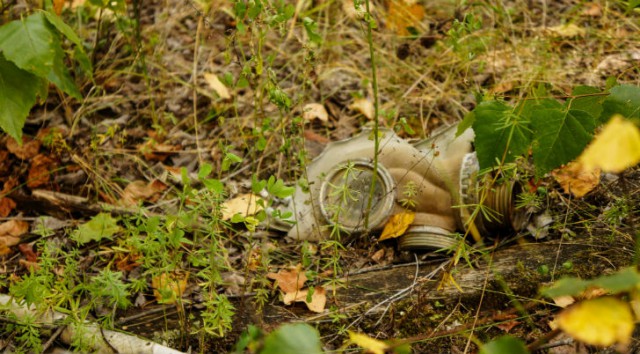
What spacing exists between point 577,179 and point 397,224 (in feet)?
2.21

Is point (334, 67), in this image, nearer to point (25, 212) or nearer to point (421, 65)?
point (421, 65)

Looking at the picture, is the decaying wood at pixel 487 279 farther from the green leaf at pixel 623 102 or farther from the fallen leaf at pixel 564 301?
the green leaf at pixel 623 102

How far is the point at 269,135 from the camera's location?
8.74 feet

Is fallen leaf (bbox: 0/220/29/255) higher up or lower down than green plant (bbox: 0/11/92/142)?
lower down

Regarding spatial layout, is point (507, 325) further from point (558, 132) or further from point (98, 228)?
point (98, 228)

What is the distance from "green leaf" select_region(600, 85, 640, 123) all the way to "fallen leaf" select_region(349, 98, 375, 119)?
4.33ft

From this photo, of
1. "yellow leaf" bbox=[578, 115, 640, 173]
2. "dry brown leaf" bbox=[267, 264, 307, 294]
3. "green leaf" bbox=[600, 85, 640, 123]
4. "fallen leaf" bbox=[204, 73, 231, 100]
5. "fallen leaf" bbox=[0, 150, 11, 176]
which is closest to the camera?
"yellow leaf" bbox=[578, 115, 640, 173]

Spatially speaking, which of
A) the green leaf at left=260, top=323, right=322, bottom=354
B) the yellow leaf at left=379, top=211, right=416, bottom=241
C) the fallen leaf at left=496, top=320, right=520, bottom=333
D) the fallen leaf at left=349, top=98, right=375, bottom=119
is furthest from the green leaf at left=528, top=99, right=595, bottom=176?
the fallen leaf at left=349, top=98, right=375, bottom=119

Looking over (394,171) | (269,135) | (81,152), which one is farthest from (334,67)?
(81,152)

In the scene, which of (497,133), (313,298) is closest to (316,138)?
(313,298)

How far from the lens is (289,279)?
6.47ft

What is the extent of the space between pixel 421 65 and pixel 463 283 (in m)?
1.38

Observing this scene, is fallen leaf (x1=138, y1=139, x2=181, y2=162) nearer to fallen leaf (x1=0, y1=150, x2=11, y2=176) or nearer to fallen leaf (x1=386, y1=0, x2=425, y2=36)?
fallen leaf (x1=0, y1=150, x2=11, y2=176)

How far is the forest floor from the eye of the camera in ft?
5.74
